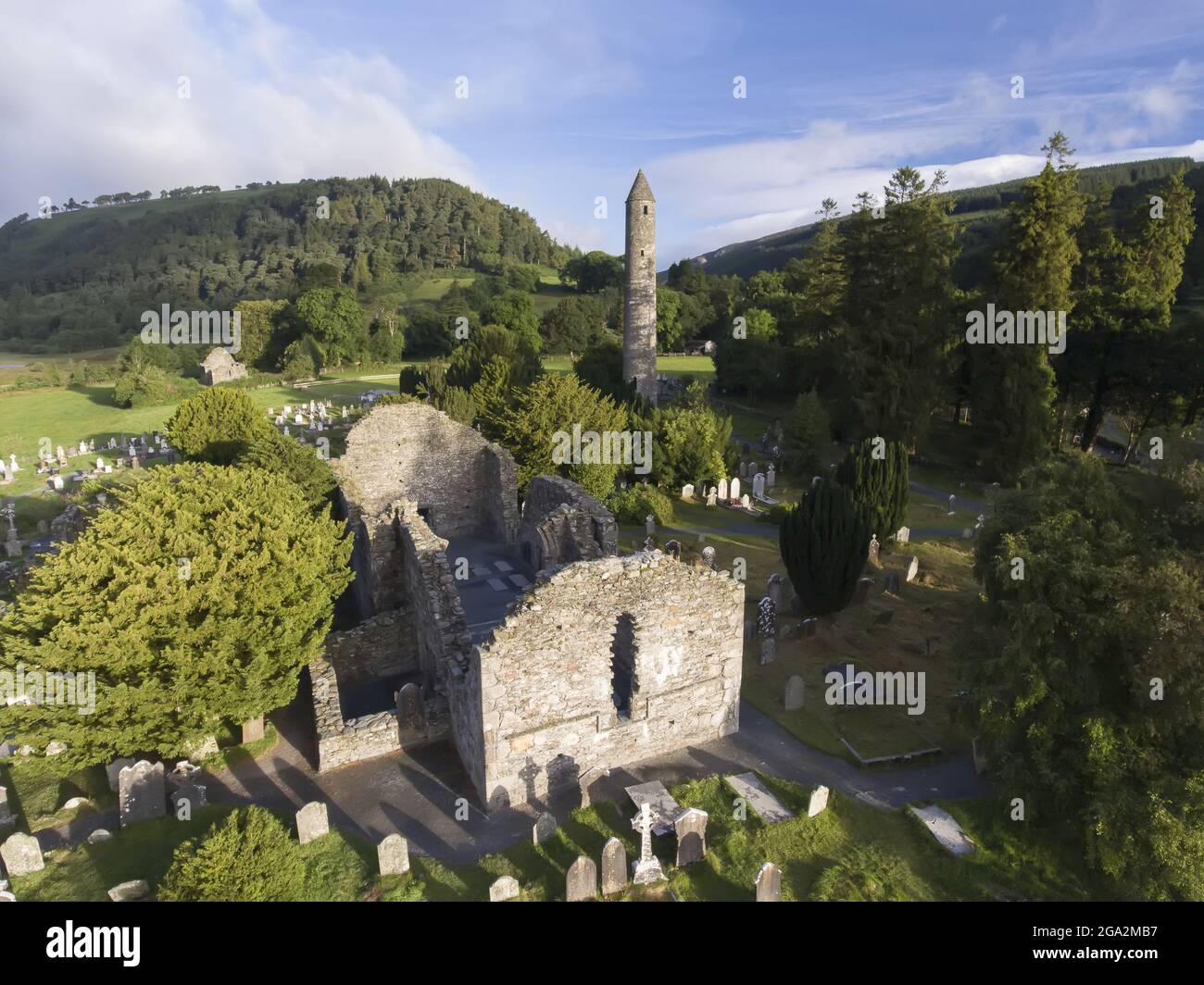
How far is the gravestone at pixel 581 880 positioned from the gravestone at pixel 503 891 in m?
0.82

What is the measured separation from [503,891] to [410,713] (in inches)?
202

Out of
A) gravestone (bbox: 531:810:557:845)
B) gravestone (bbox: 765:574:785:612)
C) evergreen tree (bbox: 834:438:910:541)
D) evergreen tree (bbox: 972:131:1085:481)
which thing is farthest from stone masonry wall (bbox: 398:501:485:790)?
evergreen tree (bbox: 972:131:1085:481)

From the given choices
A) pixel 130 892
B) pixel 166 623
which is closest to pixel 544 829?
pixel 130 892

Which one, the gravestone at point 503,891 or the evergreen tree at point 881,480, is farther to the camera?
the evergreen tree at point 881,480

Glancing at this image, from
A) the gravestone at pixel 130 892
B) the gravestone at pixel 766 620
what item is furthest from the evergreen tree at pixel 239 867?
the gravestone at pixel 766 620

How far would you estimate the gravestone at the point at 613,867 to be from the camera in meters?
10.9

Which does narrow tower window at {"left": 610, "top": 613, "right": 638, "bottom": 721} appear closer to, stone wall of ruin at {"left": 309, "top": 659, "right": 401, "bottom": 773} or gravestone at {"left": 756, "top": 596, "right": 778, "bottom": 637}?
stone wall of ruin at {"left": 309, "top": 659, "right": 401, "bottom": 773}

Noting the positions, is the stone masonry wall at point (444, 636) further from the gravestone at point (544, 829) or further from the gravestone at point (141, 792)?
the gravestone at point (141, 792)

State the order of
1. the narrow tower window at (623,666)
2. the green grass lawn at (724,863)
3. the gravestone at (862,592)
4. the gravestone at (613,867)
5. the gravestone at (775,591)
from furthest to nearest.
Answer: the gravestone at (862,592) < the gravestone at (775,591) < the narrow tower window at (623,666) < the green grass lawn at (724,863) < the gravestone at (613,867)

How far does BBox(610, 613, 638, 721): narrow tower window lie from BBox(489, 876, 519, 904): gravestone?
382cm

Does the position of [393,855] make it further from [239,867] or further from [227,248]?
[227,248]

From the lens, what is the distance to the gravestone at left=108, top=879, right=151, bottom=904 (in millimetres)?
10914

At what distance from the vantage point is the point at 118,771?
44.9ft
